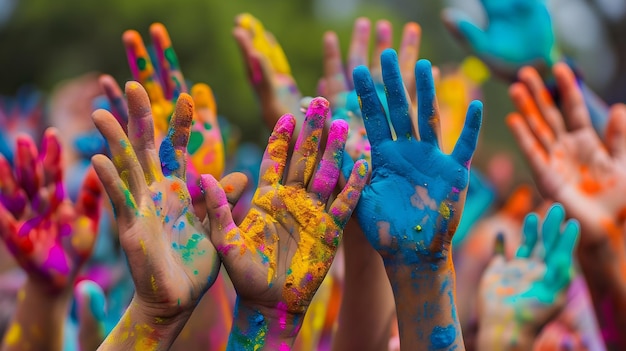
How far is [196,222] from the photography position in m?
2.02

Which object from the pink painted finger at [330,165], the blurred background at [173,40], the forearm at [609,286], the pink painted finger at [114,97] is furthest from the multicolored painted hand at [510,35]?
the blurred background at [173,40]

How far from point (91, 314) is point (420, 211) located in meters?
1.37

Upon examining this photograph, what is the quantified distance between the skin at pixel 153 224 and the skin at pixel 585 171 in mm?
1611

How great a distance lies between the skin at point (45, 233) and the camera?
2836mm

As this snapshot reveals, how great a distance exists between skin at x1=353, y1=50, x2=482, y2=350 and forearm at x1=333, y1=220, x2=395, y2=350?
0.39 m

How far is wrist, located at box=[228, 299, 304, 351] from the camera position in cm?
200

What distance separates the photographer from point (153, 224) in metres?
1.88

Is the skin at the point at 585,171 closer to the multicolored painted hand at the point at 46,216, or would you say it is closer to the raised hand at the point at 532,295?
the raised hand at the point at 532,295

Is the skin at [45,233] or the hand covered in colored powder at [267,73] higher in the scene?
the hand covered in colored powder at [267,73]

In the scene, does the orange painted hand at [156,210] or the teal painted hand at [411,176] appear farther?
the teal painted hand at [411,176]

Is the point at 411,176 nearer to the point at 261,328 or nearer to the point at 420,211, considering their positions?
the point at 420,211

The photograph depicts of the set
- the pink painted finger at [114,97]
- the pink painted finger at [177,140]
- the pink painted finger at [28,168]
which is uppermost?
the pink painted finger at [177,140]

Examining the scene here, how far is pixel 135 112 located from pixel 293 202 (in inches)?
17.8

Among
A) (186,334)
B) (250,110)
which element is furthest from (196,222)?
(250,110)
